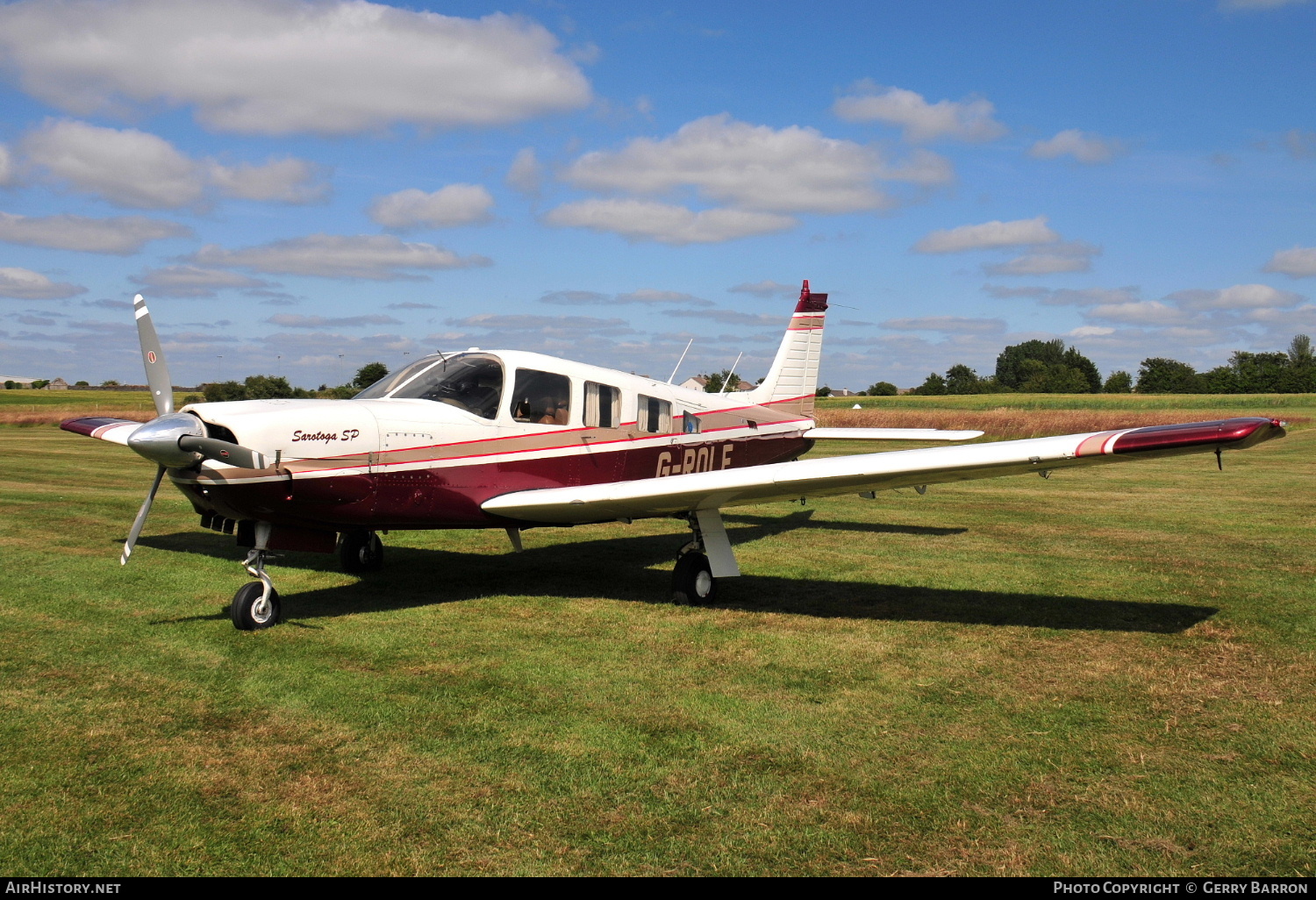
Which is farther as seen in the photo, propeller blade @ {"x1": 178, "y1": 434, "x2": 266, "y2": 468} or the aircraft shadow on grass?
the aircraft shadow on grass

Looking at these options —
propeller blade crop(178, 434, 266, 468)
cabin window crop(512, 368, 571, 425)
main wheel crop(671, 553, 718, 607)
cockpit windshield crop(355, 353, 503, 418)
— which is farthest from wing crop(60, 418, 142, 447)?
main wheel crop(671, 553, 718, 607)

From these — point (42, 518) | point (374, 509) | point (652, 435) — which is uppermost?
point (652, 435)

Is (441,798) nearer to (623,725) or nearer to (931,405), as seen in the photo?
(623,725)

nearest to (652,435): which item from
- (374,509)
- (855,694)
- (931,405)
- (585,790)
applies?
(374,509)

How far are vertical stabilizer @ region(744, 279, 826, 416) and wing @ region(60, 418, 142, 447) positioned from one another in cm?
771

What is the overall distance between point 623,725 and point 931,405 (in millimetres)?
61723

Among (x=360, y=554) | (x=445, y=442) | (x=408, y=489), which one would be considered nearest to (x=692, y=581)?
(x=445, y=442)

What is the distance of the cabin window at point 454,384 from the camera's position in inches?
322

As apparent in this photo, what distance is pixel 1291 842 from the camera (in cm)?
368

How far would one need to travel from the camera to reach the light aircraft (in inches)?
257

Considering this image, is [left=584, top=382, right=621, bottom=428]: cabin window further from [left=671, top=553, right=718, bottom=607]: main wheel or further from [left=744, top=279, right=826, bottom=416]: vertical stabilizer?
[left=744, top=279, right=826, bottom=416]: vertical stabilizer

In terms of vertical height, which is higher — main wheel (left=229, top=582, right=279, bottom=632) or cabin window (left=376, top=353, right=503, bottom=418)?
cabin window (left=376, top=353, right=503, bottom=418)

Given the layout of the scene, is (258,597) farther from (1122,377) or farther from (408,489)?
(1122,377)

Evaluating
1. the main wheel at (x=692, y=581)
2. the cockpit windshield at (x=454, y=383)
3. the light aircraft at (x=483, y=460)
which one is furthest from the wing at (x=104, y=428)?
the main wheel at (x=692, y=581)
